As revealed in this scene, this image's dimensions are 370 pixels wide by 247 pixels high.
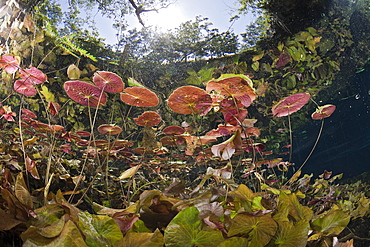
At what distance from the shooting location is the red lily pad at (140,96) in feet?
1.89

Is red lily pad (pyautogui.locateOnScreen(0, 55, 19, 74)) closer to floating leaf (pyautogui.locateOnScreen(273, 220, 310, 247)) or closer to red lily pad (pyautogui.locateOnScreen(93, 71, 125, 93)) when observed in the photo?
red lily pad (pyautogui.locateOnScreen(93, 71, 125, 93))

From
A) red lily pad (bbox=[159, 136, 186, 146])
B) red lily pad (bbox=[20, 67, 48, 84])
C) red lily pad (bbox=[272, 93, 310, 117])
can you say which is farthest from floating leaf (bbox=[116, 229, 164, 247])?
red lily pad (bbox=[159, 136, 186, 146])

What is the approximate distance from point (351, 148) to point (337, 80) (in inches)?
244

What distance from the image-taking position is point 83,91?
0.58 metres

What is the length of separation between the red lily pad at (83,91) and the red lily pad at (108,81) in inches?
0.6

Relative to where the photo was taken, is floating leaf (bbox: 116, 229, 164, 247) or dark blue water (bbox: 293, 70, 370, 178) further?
dark blue water (bbox: 293, 70, 370, 178)

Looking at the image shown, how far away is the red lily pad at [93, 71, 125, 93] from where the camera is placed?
0.53 meters

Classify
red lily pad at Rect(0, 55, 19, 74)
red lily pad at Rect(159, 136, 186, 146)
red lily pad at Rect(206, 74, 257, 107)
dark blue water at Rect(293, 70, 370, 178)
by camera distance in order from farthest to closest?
dark blue water at Rect(293, 70, 370, 178) → red lily pad at Rect(159, 136, 186, 146) → red lily pad at Rect(0, 55, 19, 74) → red lily pad at Rect(206, 74, 257, 107)

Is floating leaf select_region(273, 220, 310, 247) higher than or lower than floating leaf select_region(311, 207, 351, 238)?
higher

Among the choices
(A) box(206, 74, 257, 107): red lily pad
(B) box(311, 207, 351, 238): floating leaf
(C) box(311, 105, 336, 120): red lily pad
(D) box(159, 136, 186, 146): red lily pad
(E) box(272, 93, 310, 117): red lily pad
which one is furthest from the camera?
(D) box(159, 136, 186, 146): red lily pad

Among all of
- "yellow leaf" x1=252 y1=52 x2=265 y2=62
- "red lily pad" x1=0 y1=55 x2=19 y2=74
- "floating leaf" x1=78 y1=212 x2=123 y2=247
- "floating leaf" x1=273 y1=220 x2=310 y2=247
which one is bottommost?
"floating leaf" x1=273 y1=220 x2=310 y2=247

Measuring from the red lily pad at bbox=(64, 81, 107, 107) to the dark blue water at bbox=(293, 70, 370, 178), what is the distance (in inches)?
202

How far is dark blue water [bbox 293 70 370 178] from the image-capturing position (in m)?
5.91

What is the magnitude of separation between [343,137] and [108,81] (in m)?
9.08
